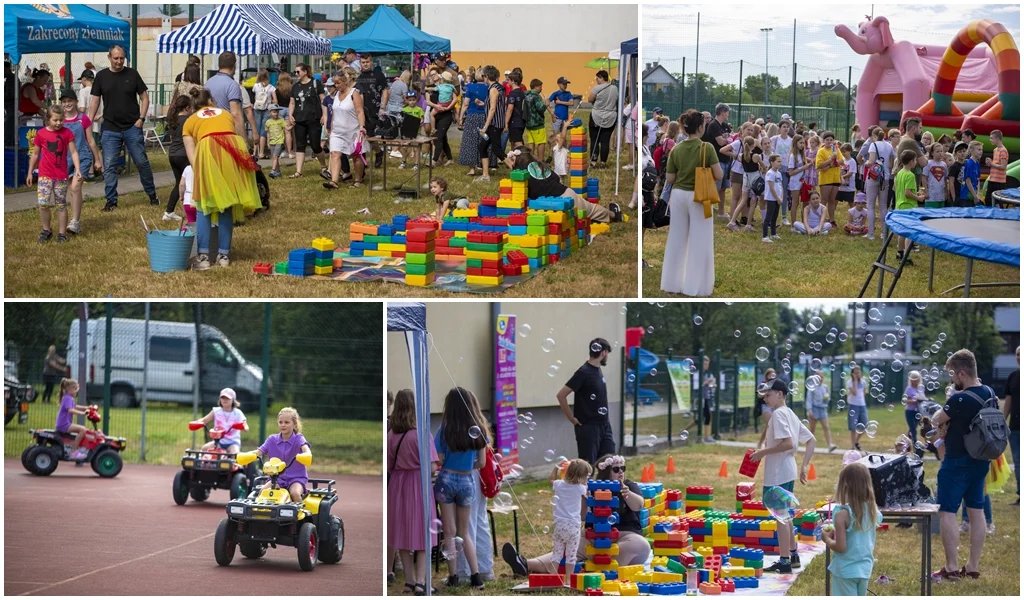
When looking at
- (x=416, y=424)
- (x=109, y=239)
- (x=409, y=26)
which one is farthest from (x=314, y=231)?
(x=409, y=26)

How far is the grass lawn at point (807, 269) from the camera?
348 inches

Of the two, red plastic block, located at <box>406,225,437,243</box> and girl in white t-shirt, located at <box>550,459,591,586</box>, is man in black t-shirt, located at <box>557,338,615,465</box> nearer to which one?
girl in white t-shirt, located at <box>550,459,591,586</box>

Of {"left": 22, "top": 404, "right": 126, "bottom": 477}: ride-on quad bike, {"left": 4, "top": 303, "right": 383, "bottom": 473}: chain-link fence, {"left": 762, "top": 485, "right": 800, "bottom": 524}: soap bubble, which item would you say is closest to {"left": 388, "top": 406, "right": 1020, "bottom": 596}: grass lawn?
{"left": 762, "top": 485, "right": 800, "bottom": 524}: soap bubble

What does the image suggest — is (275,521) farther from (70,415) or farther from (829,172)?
(829,172)

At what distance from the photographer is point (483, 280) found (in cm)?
812

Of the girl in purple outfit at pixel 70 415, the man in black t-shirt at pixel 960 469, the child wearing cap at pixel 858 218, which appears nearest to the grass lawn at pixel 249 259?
the girl in purple outfit at pixel 70 415

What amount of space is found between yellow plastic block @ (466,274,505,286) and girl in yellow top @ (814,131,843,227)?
200 inches

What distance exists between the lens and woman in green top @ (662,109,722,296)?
776cm

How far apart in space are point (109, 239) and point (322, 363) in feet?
15.8

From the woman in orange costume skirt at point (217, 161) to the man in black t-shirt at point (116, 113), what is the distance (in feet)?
7.52

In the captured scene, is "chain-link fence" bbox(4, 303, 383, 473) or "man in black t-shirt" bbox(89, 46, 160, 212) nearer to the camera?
"man in black t-shirt" bbox(89, 46, 160, 212)

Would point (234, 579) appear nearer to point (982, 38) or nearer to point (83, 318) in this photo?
point (83, 318)

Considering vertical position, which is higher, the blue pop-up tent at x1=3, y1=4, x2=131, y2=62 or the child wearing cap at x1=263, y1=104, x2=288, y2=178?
the blue pop-up tent at x1=3, y1=4, x2=131, y2=62

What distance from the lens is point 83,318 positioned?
12555mm
